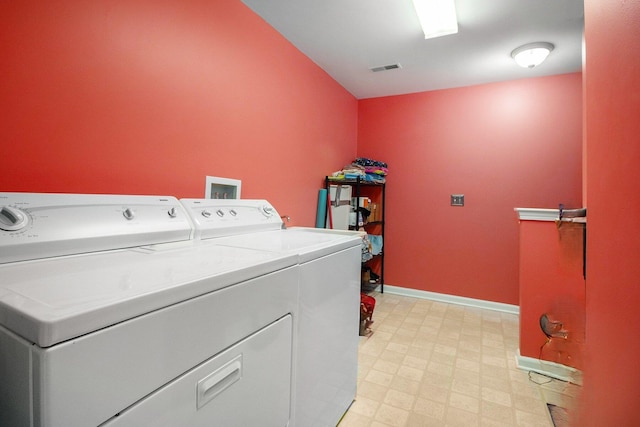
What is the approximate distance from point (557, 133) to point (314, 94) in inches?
92.0

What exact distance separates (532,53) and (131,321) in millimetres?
3110

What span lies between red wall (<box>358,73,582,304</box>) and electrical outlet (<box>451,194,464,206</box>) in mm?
49

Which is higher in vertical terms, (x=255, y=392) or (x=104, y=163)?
(x=104, y=163)

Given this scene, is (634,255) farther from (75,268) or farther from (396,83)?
(396,83)

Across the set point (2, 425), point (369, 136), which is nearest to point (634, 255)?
point (2, 425)

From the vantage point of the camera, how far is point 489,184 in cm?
313

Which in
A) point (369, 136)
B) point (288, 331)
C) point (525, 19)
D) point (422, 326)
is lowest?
point (422, 326)

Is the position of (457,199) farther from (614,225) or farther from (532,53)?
(614,225)

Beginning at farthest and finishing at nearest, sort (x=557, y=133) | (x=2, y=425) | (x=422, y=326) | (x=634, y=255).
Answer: (x=557, y=133) < (x=422, y=326) < (x=634, y=255) < (x=2, y=425)

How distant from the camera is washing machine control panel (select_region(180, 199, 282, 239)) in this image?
136 centimetres

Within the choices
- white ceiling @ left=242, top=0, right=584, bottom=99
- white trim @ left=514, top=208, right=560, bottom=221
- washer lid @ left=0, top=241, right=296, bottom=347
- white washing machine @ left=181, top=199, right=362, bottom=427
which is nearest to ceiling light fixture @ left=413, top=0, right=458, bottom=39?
white ceiling @ left=242, top=0, right=584, bottom=99

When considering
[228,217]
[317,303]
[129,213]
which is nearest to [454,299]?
[317,303]

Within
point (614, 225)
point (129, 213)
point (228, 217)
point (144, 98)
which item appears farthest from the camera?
point (228, 217)

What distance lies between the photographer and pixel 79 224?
96cm
